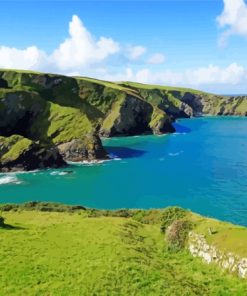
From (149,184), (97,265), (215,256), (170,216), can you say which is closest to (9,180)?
(149,184)

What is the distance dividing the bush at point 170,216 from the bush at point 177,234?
3721 mm

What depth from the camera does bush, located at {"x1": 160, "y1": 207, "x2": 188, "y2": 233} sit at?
64438 millimetres

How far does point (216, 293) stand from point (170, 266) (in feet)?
25.8

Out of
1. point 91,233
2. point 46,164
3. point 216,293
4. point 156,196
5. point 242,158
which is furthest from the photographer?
point 242,158

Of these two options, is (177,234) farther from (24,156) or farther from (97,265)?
(24,156)

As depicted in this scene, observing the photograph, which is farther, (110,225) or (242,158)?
(242,158)

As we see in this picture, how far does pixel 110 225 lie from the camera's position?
2515 inches

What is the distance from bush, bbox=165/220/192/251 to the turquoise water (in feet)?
107

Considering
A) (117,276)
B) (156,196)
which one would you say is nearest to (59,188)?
(156,196)

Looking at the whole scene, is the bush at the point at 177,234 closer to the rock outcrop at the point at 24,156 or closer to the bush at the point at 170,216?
the bush at the point at 170,216

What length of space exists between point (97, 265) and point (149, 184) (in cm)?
8199

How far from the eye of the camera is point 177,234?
58.7 meters

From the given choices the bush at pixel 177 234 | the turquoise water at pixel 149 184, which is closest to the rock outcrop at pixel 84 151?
the turquoise water at pixel 149 184

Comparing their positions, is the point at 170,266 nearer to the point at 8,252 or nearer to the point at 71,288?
the point at 71,288
